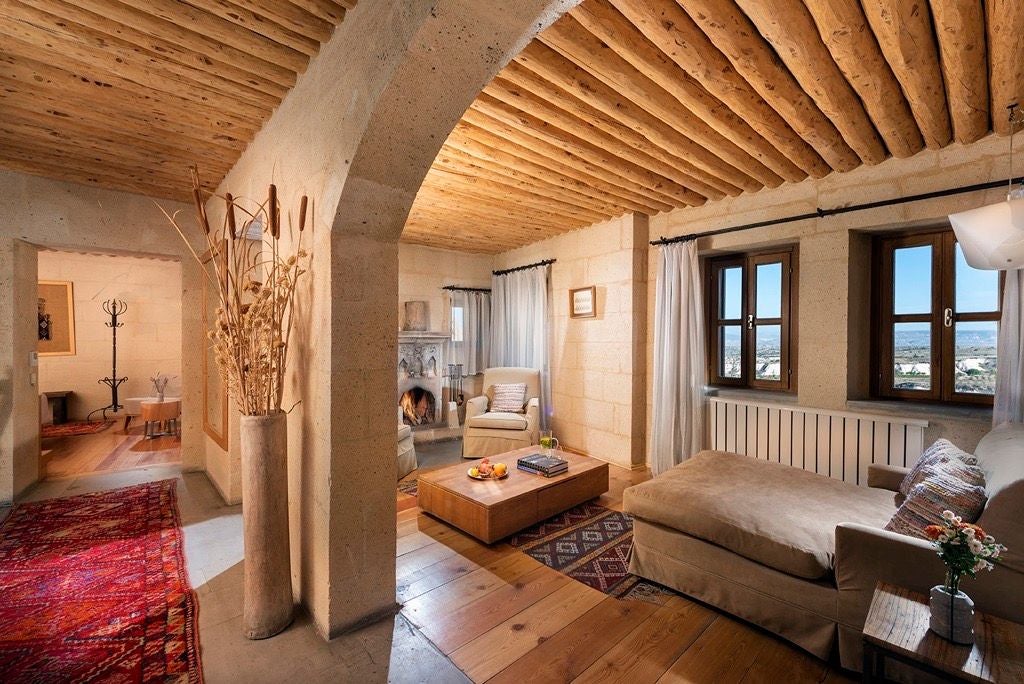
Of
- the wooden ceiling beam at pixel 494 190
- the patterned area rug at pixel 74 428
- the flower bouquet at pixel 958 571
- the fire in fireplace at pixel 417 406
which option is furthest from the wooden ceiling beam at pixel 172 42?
the patterned area rug at pixel 74 428

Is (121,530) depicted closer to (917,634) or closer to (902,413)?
(917,634)

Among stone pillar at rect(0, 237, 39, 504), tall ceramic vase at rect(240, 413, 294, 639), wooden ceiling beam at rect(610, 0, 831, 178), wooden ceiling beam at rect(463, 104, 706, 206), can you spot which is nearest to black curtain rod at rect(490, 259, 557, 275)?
wooden ceiling beam at rect(463, 104, 706, 206)

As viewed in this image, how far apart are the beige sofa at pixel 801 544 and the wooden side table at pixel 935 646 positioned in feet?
0.51

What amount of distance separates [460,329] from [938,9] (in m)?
4.90

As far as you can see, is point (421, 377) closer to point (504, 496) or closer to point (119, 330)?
point (504, 496)

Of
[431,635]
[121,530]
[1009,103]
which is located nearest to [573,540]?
[431,635]

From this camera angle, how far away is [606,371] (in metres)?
4.45

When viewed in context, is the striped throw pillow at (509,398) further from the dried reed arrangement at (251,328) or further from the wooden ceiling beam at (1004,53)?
the wooden ceiling beam at (1004,53)

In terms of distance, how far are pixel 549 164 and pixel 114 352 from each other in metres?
6.88

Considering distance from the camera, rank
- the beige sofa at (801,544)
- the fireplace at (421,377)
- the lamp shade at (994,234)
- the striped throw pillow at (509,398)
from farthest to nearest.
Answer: the fireplace at (421,377) → the striped throw pillow at (509,398) → the lamp shade at (994,234) → the beige sofa at (801,544)

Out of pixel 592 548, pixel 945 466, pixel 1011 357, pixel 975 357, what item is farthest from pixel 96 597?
pixel 975 357

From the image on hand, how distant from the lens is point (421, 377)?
5.35 m

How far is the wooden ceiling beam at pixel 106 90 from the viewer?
1.93 meters

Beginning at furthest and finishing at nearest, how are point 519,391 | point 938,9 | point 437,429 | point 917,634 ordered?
point 437,429 < point 519,391 < point 938,9 < point 917,634
